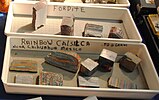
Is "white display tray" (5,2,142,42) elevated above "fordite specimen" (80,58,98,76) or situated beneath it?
elevated above

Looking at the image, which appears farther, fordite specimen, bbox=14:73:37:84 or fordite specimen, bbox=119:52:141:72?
fordite specimen, bbox=119:52:141:72

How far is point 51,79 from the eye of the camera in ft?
2.30

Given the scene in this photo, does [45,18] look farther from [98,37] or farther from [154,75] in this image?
[154,75]

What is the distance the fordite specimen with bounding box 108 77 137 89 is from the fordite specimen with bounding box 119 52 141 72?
0.21 ft

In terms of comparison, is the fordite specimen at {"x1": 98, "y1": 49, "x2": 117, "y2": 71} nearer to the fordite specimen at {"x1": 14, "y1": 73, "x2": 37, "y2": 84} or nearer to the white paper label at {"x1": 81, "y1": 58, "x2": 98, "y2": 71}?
the white paper label at {"x1": 81, "y1": 58, "x2": 98, "y2": 71}

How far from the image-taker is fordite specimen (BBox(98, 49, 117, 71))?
78 cm

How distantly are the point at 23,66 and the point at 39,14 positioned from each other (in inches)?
8.5

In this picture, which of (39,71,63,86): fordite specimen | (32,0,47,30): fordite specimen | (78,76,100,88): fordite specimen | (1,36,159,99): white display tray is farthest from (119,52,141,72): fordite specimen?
(32,0,47,30): fordite specimen

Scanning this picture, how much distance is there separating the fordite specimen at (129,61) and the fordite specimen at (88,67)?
11 cm

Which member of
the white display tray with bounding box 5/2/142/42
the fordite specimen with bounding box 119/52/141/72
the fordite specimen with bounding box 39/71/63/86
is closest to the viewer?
the fordite specimen with bounding box 39/71/63/86

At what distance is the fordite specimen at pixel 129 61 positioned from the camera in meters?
0.80

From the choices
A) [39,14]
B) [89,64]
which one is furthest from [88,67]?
[39,14]

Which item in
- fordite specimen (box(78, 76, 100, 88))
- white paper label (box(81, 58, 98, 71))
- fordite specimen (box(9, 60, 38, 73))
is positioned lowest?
fordite specimen (box(78, 76, 100, 88))

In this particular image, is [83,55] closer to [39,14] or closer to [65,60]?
[65,60]
